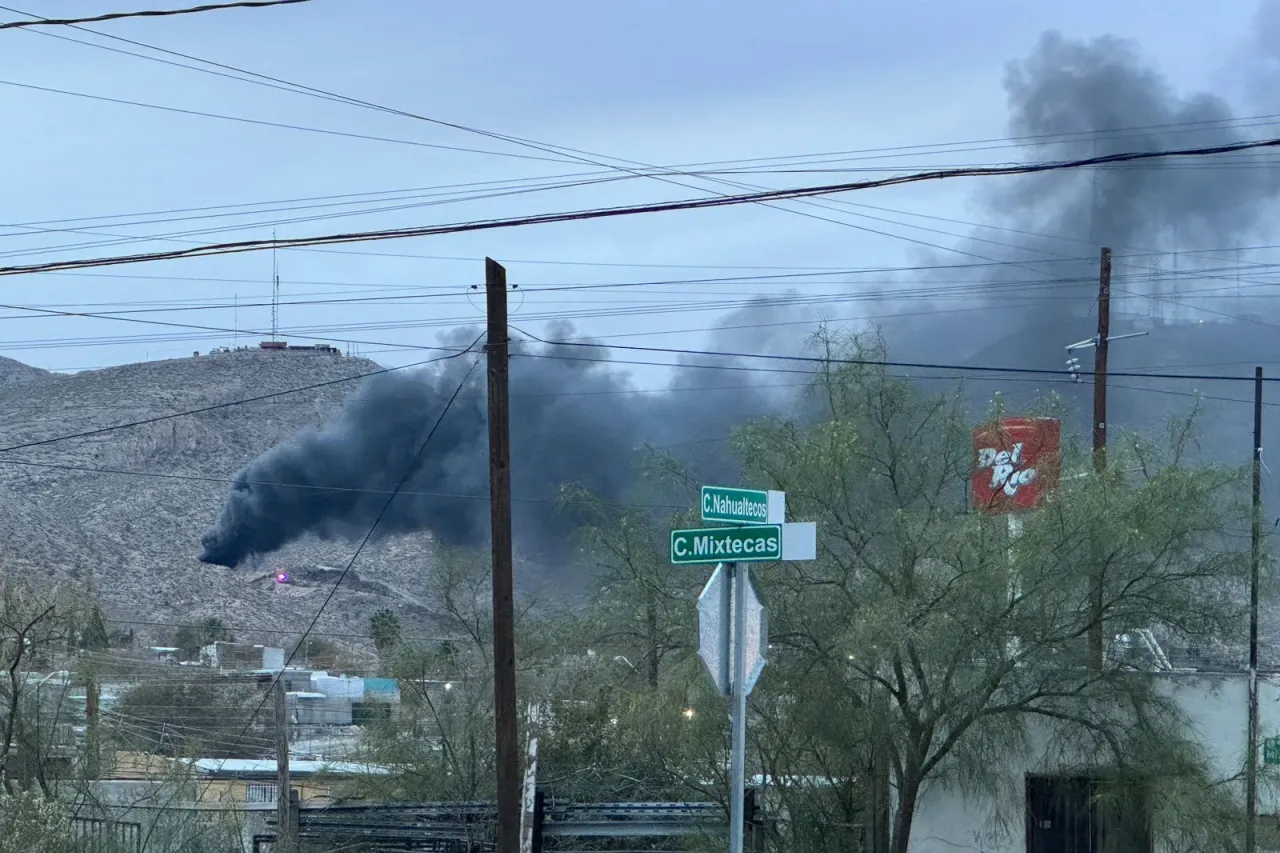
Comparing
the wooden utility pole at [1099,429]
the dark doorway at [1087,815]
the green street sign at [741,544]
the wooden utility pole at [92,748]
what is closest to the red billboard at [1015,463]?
the wooden utility pole at [1099,429]

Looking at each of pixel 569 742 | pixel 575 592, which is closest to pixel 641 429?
pixel 575 592

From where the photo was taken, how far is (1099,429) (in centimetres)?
2523

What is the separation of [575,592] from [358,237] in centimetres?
3532

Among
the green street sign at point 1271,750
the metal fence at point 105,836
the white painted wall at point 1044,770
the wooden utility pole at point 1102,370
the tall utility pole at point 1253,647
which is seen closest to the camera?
the metal fence at point 105,836

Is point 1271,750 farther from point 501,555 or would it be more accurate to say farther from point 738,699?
point 738,699

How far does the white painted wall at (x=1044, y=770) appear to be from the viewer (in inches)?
782

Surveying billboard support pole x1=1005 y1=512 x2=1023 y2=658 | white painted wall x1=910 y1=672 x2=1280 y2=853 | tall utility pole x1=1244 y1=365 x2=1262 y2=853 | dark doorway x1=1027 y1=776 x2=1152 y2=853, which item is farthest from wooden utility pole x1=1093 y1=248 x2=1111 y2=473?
billboard support pole x1=1005 y1=512 x2=1023 y2=658

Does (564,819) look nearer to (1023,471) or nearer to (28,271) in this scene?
(1023,471)

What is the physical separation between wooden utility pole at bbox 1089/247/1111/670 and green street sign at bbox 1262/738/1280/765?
4.66 m

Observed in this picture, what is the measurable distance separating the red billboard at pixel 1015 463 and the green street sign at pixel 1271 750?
561cm

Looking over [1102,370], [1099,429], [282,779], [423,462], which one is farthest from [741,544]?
[423,462]

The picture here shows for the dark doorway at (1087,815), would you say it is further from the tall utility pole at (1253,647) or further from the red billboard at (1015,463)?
the red billboard at (1015,463)

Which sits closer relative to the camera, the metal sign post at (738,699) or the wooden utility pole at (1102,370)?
the metal sign post at (738,699)

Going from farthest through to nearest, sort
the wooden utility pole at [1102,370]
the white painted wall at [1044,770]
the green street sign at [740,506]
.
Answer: the wooden utility pole at [1102,370] < the white painted wall at [1044,770] < the green street sign at [740,506]
